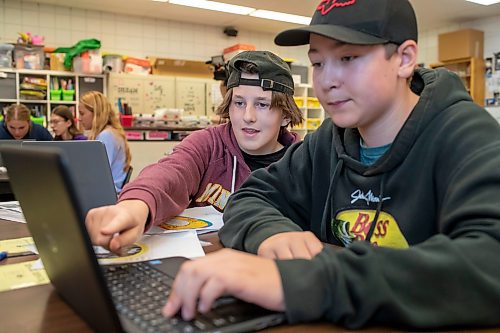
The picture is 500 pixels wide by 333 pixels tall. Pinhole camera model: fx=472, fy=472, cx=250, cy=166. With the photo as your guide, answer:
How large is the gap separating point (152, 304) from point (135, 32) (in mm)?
7067

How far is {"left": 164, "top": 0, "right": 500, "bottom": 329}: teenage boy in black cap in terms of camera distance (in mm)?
495

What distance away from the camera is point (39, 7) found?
20.8 ft

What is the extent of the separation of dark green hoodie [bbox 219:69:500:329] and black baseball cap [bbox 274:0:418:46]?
0.44 ft

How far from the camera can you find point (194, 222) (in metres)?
1.11

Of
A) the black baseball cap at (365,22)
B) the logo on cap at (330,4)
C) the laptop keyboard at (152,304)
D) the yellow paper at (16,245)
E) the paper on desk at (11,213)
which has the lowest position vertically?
the paper on desk at (11,213)

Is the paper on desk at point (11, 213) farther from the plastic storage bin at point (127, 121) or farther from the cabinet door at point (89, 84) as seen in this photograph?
the cabinet door at point (89, 84)

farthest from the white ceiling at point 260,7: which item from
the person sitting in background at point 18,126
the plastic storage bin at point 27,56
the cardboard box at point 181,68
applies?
the person sitting in background at point 18,126

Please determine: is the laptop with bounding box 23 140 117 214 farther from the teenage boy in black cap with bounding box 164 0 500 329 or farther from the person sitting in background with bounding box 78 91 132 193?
the person sitting in background with bounding box 78 91 132 193

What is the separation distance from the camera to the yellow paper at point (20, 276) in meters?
0.68

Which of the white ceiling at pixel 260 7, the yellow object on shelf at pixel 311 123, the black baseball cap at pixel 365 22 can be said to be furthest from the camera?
the yellow object on shelf at pixel 311 123

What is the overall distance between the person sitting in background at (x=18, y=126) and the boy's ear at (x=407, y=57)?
4.02 m

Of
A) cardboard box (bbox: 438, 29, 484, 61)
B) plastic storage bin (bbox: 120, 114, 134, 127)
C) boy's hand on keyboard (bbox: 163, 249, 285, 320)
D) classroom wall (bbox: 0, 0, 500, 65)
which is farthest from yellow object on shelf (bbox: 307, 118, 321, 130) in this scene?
boy's hand on keyboard (bbox: 163, 249, 285, 320)

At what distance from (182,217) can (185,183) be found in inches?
4.2

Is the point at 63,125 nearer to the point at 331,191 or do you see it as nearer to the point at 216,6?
the point at 216,6
